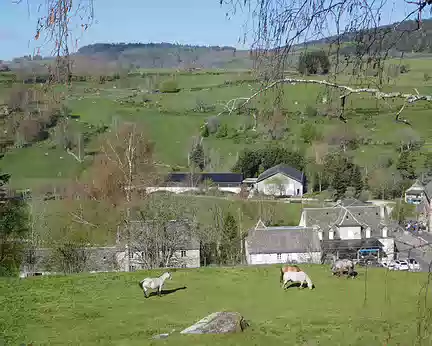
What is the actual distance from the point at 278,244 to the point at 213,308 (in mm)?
10685

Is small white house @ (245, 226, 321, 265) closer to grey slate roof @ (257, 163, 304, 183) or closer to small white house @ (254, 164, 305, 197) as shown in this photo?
small white house @ (254, 164, 305, 197)

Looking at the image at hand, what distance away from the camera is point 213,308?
25.4 ft

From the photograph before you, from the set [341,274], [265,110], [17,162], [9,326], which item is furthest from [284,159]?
[265,110]

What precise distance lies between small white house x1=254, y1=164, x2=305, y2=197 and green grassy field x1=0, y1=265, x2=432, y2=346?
23421mm

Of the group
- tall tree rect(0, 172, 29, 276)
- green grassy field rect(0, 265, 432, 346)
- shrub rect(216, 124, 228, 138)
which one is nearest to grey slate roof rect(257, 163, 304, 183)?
shrub rect(216, 124, 228, 138)

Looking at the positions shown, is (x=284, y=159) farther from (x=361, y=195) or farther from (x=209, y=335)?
(x=209, y=335)

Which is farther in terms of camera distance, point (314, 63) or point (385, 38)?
point (314, 63)

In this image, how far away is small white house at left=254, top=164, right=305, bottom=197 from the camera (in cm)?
3362

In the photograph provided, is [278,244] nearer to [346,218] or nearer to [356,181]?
[346,218]

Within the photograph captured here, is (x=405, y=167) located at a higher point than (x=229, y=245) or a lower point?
higher

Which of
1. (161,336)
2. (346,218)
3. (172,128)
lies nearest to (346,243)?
(346,218)

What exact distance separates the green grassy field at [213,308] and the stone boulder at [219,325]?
0.37ft

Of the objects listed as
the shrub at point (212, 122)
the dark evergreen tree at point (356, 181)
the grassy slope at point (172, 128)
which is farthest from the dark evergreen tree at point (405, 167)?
the shrub at point (212, 122)

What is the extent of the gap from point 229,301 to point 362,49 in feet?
21.0
